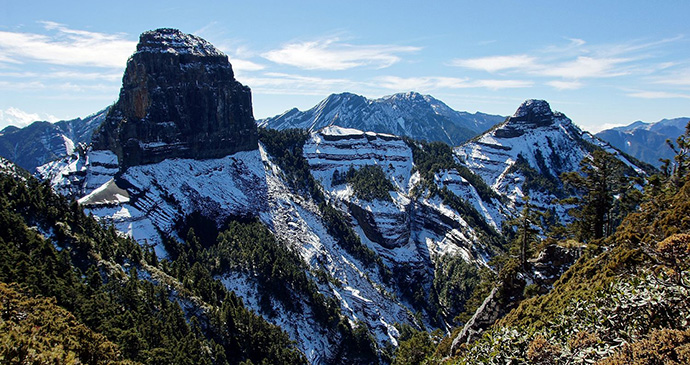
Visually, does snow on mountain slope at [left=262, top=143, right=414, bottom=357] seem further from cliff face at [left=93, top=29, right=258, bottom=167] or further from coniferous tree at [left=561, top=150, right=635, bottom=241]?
coniferous tree at [left=561, top=150, right=635, bottom=241]

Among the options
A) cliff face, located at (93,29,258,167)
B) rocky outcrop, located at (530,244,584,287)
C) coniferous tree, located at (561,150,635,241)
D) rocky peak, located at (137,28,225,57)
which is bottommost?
rocky outcrop, located at (530,244,584,287)

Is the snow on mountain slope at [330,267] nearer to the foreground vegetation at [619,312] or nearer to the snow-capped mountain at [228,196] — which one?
the snow-capped mountain at [228,196]

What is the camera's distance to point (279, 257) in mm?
120312

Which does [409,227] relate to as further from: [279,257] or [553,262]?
[553,262]

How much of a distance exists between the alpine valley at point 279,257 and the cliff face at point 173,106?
1.92 feet

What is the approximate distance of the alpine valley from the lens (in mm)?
32188

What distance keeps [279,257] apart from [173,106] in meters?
83.7

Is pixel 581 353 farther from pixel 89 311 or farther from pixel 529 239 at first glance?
pixel 89 311

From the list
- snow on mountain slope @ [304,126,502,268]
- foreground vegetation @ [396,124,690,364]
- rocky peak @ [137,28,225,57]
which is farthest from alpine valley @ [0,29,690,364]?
rocky peak @ [137,28,225,57]

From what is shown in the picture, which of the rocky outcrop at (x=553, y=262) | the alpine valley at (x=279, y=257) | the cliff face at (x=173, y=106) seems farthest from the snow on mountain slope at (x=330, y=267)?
the rocky outcrop at (x=553, y=262)

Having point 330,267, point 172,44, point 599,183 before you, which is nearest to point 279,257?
point 330,267

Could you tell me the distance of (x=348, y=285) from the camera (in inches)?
5340

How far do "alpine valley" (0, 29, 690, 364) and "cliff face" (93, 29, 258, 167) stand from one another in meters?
0.59

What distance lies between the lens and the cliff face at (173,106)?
508ft
